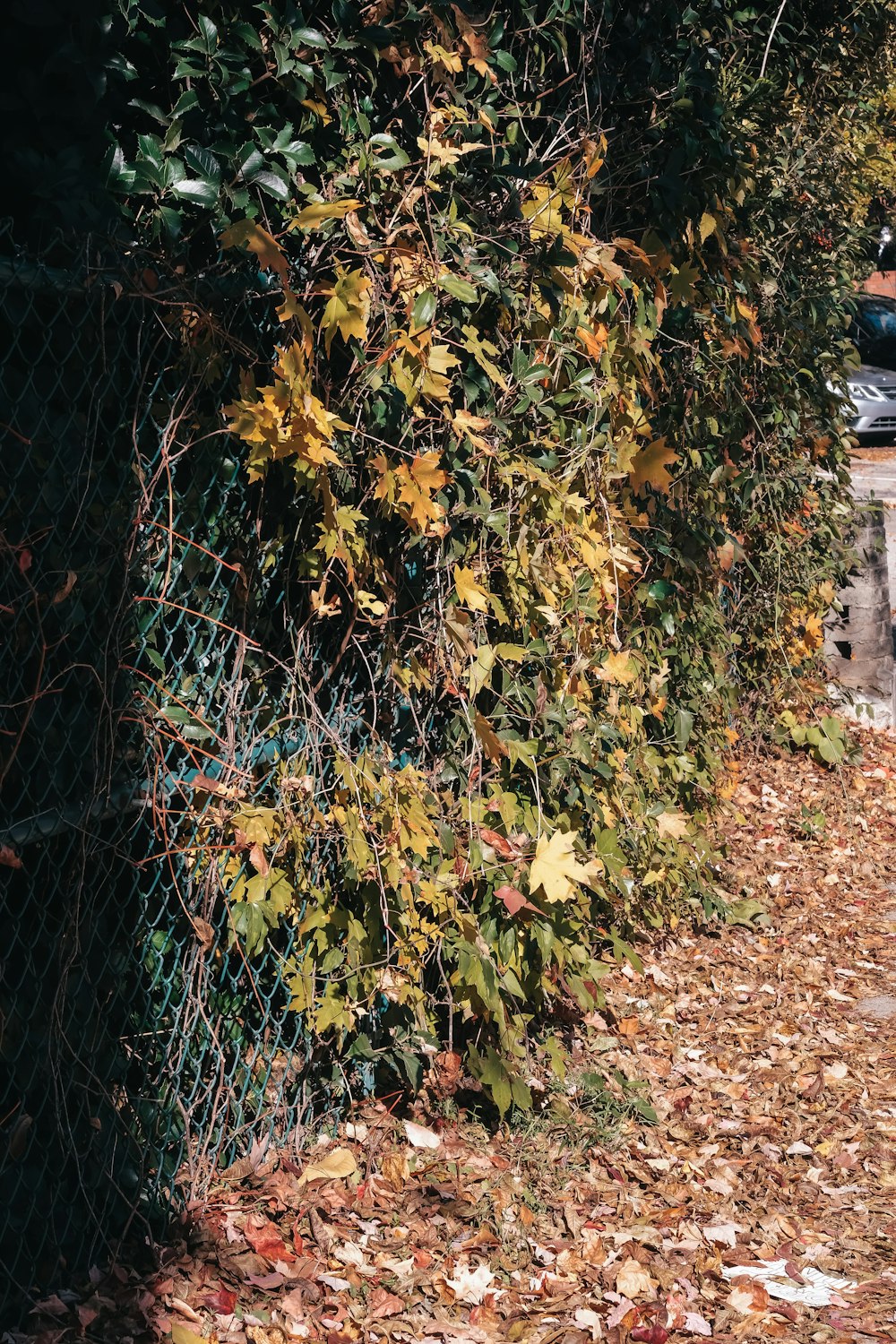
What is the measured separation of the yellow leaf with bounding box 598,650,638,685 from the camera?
4344mm

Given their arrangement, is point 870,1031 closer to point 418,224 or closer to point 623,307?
point 623,307

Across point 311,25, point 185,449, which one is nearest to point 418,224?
point 311,25

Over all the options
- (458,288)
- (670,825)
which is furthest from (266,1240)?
(458,288)

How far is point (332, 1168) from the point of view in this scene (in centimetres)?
350

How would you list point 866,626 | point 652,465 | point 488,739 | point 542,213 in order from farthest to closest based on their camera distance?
point 866,626, point 652,465, point 542,213, point 488,739

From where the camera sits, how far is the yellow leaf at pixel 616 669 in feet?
14.3

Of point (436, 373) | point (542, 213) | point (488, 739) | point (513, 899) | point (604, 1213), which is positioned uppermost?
point (542, 213)

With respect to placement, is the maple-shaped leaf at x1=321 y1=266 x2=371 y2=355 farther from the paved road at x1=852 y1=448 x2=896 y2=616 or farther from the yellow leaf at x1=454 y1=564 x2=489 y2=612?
the paved road at x1=852 y1=448 x2=896 y2=616

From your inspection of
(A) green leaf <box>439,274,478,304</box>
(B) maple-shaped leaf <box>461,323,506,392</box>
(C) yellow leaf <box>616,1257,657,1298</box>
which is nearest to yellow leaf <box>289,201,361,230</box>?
(A) green leaf <box>439,274,478,304</box>

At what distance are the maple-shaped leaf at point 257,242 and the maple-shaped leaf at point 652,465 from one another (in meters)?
1.85

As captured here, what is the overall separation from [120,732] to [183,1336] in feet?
4.21

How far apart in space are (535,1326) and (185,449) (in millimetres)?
2175

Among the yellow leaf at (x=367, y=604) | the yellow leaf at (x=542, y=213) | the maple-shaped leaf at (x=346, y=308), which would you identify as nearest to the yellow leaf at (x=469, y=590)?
the yellow leaf at (x=367, y=604)

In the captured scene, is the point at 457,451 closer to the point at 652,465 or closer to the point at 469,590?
the point at 469,590
